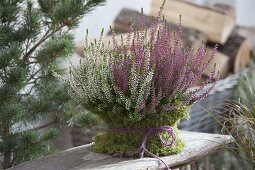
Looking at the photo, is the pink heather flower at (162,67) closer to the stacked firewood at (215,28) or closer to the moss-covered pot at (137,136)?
the moss-covered pot at (137,136)

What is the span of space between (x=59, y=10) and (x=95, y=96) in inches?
12.7

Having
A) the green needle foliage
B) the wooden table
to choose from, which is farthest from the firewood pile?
the wooden table

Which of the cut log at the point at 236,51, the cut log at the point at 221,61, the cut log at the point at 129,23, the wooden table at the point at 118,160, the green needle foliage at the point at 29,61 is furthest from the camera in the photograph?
the cut log at the point at 236,51

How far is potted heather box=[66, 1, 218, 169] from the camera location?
1.25 metres

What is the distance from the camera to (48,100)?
1.60 meters

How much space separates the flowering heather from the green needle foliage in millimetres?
179

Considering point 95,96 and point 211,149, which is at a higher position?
point 95,96

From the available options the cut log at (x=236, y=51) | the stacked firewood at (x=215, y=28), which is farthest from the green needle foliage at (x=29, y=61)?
the cut log at (x=236, y=51)

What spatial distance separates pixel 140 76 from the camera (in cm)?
124

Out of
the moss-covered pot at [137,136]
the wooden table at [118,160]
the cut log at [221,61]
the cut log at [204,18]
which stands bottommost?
the cut log at [221,61]

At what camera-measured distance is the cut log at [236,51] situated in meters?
3.24

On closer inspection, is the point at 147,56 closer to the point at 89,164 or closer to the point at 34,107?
the point at 89,164

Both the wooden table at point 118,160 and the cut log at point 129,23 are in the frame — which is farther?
the cut log at point 129,23

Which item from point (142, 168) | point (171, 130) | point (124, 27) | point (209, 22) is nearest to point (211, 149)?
point (171, 130)
